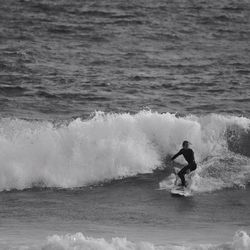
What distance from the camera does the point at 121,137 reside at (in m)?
22.5

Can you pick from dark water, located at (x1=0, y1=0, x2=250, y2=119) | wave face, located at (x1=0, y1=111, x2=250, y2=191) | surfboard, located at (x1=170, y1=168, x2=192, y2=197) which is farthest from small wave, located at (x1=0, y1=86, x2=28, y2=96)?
surfboard, located at (x1=170, y1=168, x2=192, y2=197)

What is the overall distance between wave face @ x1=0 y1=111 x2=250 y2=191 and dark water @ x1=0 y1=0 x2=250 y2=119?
3.01 meters

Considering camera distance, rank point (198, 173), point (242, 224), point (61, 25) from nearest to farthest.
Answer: point (242, 224) → point (198, 173) → point (61, 25)

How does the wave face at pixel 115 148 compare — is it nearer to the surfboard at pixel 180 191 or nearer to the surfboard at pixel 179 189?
the surfboard at pixel 179 189

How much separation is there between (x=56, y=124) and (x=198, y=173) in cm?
487

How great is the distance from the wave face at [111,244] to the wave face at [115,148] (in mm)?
5104

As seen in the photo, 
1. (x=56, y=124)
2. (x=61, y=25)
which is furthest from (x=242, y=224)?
(x=61, y=25)

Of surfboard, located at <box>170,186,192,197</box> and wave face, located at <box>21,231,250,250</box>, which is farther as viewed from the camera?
surfboard, located at <box>170,186,192,197</box>

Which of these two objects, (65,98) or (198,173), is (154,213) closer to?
(198,173)

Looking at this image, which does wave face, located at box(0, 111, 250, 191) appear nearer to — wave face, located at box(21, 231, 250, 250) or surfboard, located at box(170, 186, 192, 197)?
surfboard, located at box(170, 186, 192, 197)

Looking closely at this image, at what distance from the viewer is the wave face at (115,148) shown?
20703mm

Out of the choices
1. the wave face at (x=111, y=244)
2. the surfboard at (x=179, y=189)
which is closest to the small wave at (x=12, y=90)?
the surfboard at (x=179, y=189)

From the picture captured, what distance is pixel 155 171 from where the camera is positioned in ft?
71.5

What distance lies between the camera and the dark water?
27703 mm
